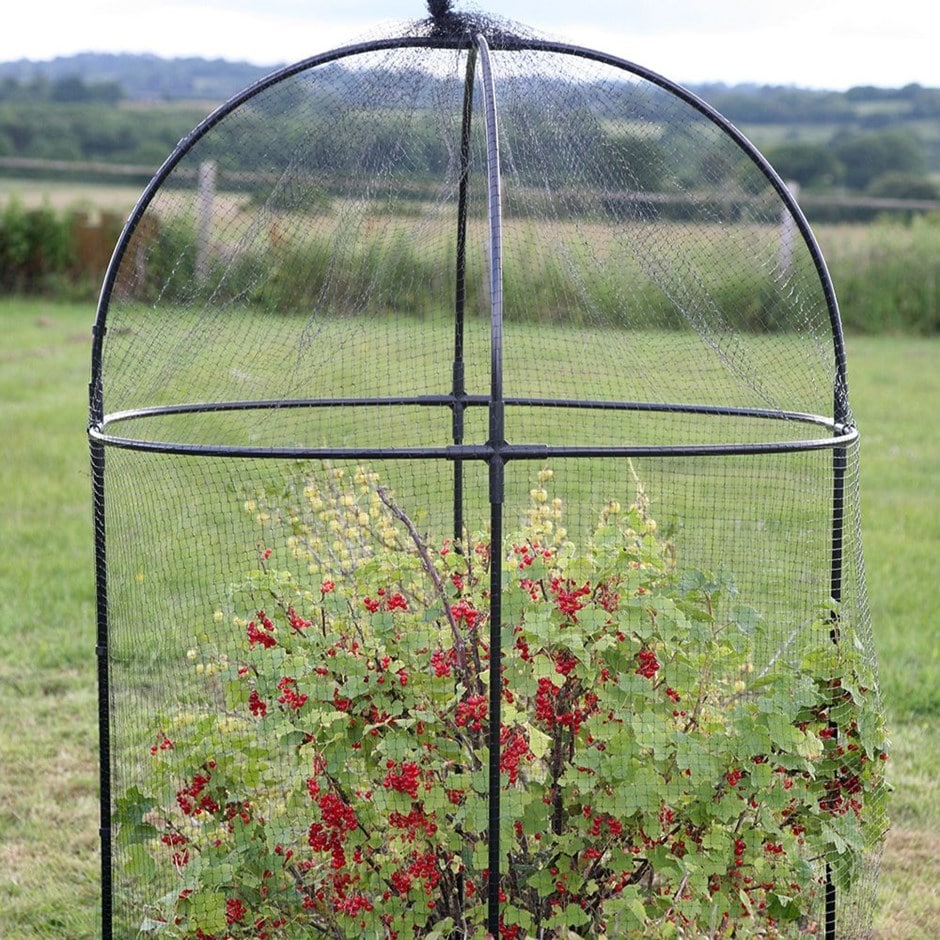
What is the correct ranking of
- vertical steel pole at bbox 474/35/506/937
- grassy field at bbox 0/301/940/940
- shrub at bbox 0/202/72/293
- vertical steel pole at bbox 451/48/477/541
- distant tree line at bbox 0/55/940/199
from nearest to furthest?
vertical steel pole at bbox 474/35/506/937 < vertical steel pole at bbox 451/48/477/541 < grassy field at bbox 0/301/940/940 < shrub at bbox 0/202/72/293 < distant tree line at bbox 0/55/940/199

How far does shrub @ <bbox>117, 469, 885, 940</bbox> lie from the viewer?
2162 mm

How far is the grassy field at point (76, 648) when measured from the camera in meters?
3.18

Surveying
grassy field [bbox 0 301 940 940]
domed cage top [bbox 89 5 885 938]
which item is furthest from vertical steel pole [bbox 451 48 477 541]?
grassy field [bbox 0 301 940 940]

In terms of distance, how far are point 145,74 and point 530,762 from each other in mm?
22879

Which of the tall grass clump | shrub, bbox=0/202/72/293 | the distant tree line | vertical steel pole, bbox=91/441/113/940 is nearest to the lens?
vertical steel pole, bbox=91/441/113/940

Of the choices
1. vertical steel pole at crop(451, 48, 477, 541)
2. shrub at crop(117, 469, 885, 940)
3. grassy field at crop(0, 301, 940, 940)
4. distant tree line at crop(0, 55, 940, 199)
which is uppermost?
distant tree line at crop(0, 55, 940, 199)

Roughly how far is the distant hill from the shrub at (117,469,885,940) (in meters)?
14.4

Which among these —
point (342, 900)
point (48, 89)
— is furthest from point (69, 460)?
point (48, 89)

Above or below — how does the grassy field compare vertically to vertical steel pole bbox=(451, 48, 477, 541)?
below

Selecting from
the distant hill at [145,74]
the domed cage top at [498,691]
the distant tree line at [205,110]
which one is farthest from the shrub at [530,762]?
the distant hill at [145,74]

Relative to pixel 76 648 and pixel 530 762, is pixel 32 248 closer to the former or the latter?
pixel 76 648

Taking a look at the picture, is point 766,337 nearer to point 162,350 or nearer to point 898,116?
point 162,350

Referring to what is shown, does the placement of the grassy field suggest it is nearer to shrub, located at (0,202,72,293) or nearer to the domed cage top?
the domed cage top

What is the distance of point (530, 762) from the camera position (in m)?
2.33
